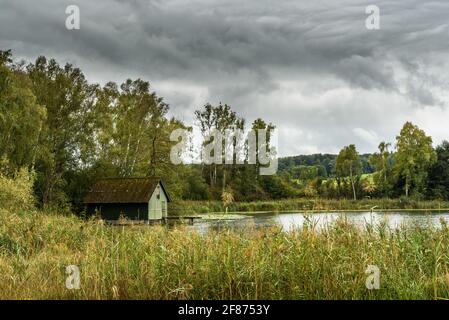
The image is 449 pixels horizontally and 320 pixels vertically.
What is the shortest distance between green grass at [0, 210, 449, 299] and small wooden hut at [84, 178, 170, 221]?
25.2 meters

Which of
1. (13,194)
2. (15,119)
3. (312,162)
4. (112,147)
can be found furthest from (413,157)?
(13,194)

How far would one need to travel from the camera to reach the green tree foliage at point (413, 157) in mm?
46781

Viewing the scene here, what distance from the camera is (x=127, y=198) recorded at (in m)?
32.2

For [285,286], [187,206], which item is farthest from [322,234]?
[187,206]

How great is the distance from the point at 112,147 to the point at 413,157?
1113 inches

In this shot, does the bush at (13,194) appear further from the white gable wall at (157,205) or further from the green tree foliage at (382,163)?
the green tree foliage at (382,163)

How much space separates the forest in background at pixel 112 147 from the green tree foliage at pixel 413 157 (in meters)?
0.10

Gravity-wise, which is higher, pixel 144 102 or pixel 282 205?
pixel 144 102

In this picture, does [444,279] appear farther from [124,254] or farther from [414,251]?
[124,254]

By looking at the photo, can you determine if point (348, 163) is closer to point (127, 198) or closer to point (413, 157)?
point (413, 157)

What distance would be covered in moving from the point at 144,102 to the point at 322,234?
3336 centimetres
